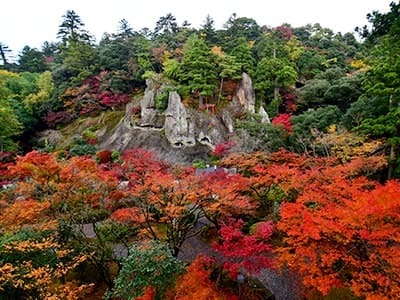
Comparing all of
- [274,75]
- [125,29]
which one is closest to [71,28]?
[125,29]

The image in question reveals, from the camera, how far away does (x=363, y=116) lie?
18.2 meters

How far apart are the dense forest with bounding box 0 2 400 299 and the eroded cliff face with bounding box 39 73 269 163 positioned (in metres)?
0.84

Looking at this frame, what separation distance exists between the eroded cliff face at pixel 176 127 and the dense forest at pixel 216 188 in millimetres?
839

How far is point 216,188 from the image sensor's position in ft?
38.8

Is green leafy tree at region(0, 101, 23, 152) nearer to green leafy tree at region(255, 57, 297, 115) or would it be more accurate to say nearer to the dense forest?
the dense forest

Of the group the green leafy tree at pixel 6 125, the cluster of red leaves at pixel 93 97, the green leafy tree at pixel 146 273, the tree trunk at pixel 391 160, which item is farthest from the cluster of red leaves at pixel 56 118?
the tree trunk at pixel 391 160

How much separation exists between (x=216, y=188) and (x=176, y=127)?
15298 millimetres

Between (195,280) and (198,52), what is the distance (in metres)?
23.0

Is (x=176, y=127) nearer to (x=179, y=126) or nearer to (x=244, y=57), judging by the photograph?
(x=179, y=126)

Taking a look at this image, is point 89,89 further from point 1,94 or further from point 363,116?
point 363,116

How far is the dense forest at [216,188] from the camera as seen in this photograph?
8.56 meters

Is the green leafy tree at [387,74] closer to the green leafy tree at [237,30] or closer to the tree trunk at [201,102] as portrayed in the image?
the tree trunk at [201,102]

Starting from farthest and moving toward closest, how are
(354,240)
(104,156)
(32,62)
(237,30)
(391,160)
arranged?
(32,62) → (237,30) → (104,156) → (391,160) → (354,240)

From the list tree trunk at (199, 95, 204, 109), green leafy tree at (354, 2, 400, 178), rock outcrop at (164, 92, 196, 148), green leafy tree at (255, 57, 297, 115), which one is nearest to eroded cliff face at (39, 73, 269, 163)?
rock outcrop at (164, 92, 196, 148)
